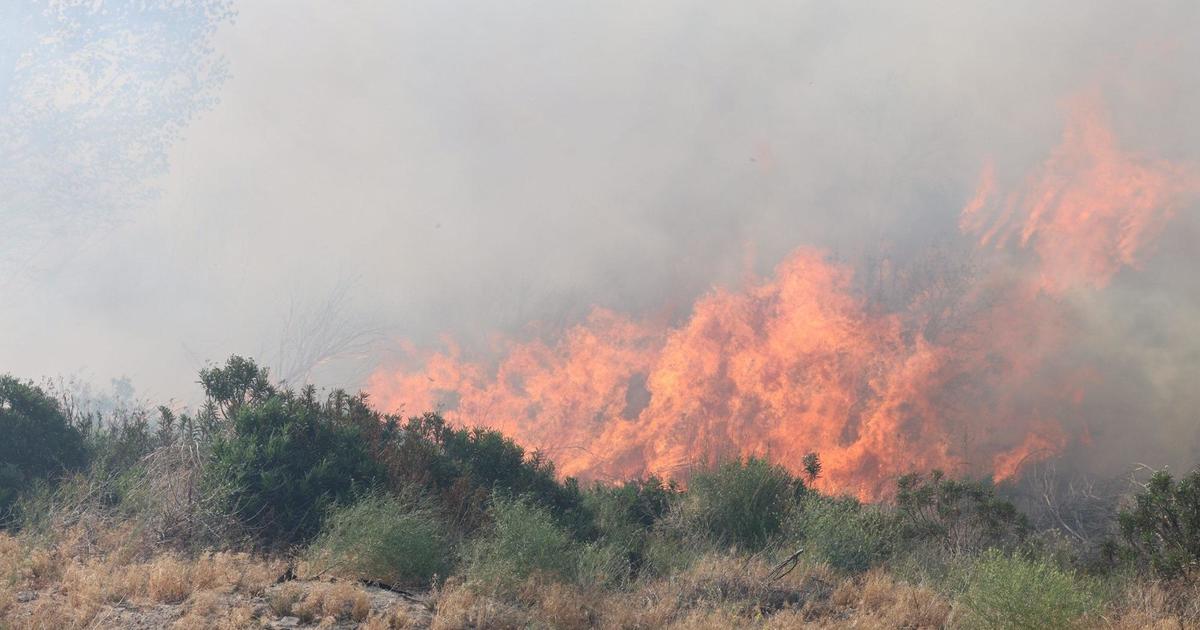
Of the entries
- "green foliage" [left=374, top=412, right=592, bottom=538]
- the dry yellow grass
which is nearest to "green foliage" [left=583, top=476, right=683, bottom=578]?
"green foliage" [left=374, top=412, right=592, bottom=538]

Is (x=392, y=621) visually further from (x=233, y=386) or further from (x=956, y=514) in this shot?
(x=956, y=514)

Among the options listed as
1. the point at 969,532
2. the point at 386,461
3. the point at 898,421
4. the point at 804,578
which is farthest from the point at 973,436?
the point at 386,461

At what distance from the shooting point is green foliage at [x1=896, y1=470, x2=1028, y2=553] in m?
18.7

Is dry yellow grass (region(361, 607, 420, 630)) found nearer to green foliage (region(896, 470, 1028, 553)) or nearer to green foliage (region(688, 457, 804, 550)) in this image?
green foliage (region(688, 457, 804, 550))

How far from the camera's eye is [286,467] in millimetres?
15930

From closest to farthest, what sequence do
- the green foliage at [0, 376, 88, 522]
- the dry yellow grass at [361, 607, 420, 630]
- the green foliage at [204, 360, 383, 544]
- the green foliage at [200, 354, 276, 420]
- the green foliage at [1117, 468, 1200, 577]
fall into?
the dry yellow grass at [361, 607, 420, 630] < the green foliage at [1117, 468, 1200, 577] < the green foliage at [204, 360, 383, 544] < the green foliage at [0, 376, 88, 522] < the green foliage at [200, 354, 276, 420]

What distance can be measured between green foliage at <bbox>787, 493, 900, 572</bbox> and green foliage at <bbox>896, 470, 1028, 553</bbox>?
149 centimetres

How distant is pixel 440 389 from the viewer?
56.1 m

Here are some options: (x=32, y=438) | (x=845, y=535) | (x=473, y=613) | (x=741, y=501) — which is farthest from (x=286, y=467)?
(x=845, y=535)

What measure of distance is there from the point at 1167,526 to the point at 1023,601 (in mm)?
7647

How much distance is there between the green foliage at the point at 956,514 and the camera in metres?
18.7

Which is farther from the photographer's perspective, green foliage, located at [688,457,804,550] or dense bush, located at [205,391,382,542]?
green foliage, located at [688,457,804,550]

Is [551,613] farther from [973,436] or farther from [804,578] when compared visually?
[973,436]

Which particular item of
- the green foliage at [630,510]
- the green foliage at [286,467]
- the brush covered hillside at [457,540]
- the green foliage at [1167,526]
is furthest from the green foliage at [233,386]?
the green foliage at [1167,526]
